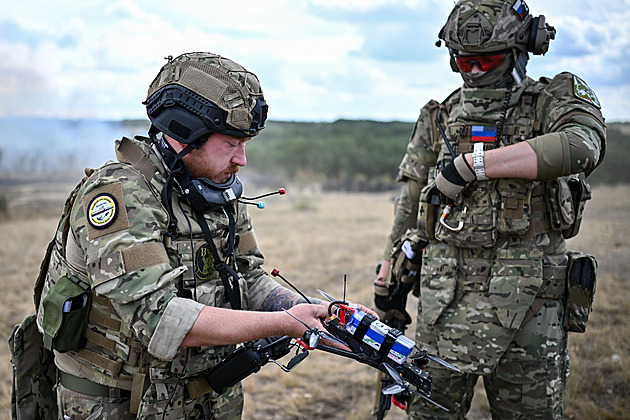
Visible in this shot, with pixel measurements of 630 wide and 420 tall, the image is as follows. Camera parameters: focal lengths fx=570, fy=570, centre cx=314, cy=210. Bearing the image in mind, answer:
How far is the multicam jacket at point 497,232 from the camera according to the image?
3498 millimetres

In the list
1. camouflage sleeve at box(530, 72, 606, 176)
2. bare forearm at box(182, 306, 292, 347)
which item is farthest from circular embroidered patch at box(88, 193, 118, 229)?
camouflage sleeve at box(530, 72, 606, 176)

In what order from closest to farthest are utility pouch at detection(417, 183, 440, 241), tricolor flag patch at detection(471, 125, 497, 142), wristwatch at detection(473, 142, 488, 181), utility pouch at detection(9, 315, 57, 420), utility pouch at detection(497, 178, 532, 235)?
utility pouch at detection(9, 315, 57, 420), wristwatch at detection(473, 142, 488, 181), utility pouch at detection(497, 178, 532, 235), tricolor flag patch at detection(471, 125, 497, 142), utility pouch at detection(417, 183, 440, 241)

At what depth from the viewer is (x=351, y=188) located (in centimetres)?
2764

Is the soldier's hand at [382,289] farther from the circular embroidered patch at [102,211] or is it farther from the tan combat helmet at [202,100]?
the circular embroidered patch at [102,211]

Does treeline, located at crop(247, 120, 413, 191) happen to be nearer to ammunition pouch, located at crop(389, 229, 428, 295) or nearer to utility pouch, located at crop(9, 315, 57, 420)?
ammunition pouch, located at crop(389, 229, 428, 295)

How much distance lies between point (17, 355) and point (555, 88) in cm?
338

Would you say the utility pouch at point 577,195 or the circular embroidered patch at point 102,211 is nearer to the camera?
the circular embroidered patch at point 102,211

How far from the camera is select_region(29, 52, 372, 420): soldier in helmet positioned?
89.8 inches

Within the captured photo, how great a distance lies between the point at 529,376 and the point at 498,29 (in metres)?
2.14

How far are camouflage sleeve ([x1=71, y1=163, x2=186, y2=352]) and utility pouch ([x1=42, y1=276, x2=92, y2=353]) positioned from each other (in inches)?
8.2

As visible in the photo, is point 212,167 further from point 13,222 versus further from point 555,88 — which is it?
point 13,222

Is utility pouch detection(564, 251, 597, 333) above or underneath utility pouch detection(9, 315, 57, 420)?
above

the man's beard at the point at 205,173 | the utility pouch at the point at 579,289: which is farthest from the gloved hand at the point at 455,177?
the man's beard at the point at 205,173

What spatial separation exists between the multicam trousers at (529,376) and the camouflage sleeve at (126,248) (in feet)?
6.97
